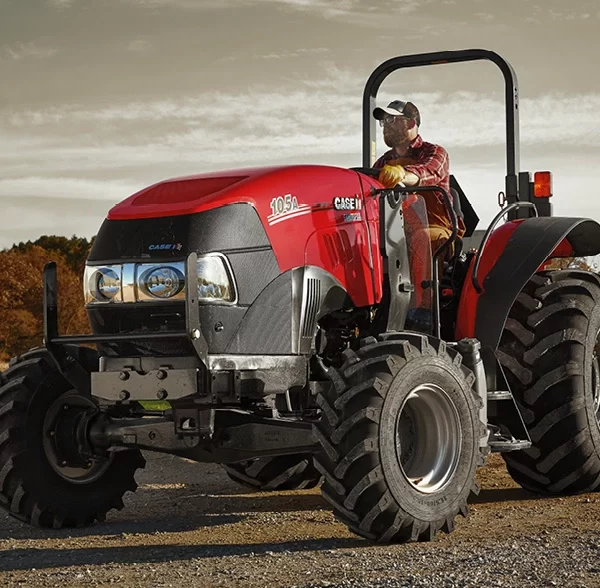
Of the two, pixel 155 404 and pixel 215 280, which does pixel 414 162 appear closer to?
pixel 215 280

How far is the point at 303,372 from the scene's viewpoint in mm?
7141

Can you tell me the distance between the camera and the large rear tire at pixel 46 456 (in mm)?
7762

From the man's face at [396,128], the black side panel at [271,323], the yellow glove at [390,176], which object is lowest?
the black side panel at [271,323]

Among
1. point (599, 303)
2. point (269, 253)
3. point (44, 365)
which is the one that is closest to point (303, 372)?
point (269, 253)

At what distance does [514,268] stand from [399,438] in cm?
172

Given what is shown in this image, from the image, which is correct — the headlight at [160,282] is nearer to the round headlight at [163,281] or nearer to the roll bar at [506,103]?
the round headlight at [163,281]

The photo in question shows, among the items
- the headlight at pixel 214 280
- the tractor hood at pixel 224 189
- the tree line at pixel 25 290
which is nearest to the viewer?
the headlight at pixel 214 280

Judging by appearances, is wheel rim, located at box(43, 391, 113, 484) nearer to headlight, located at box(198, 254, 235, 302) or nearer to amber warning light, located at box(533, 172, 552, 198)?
headlight, located at box(198, 254, 235, 302)

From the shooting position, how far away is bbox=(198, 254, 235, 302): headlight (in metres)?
6.77

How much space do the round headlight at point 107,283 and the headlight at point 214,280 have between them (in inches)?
23.2

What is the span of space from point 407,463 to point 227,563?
1.35 m

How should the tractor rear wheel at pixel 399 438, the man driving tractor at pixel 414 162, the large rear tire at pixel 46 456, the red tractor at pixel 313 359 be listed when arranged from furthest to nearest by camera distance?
1. the man driving tractor at pixel 414 162
2. the large rear tire at pixel 46 456
3. the red tractor at pixel 313 359
4. the tractor rear wheel at pixel 399 438

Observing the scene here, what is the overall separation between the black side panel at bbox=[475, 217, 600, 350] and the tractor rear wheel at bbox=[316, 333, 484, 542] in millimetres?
945

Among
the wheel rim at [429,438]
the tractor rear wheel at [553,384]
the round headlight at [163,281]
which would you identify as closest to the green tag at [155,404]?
the round headlight at [163,281]
